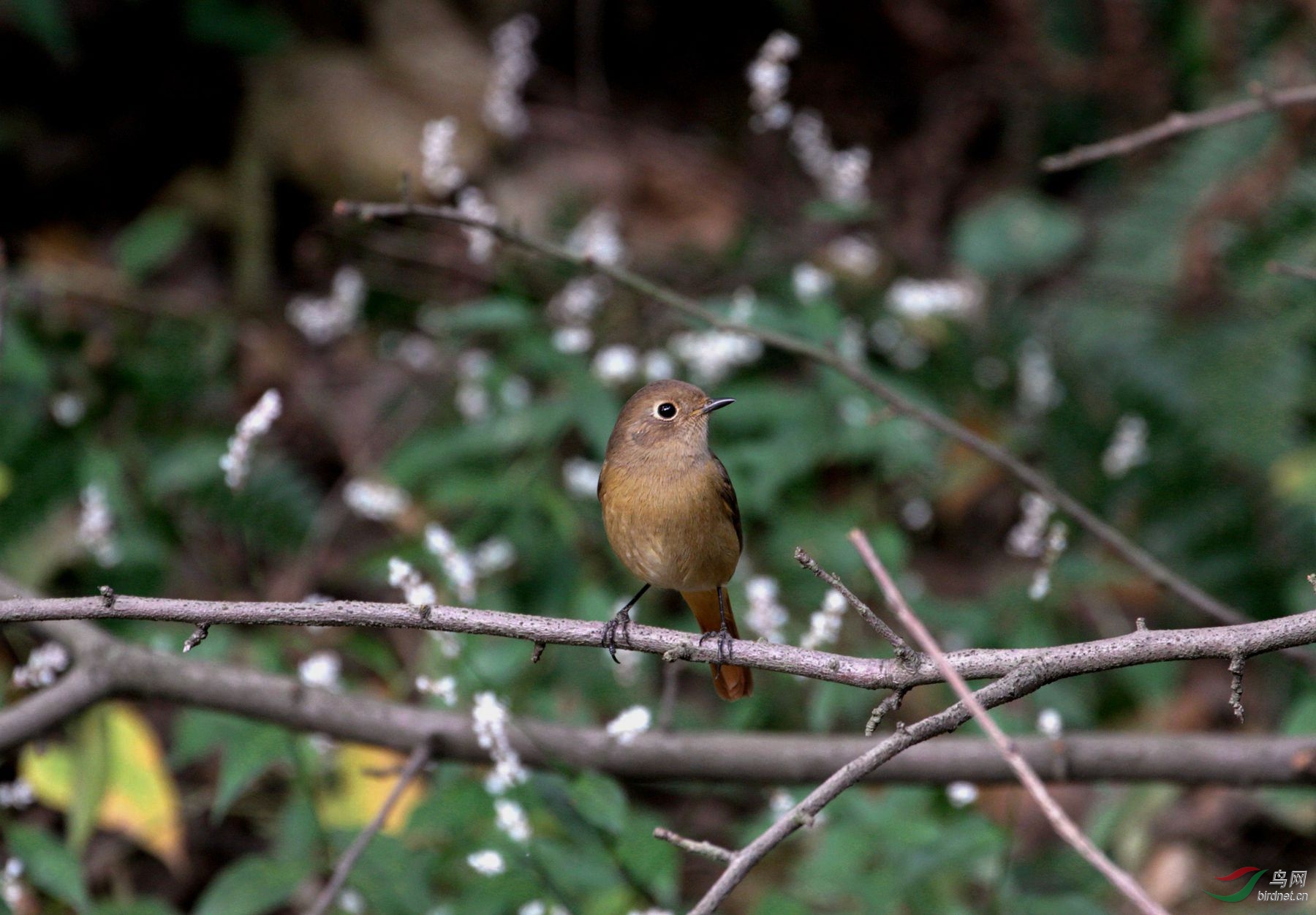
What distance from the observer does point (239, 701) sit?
3.40 meters

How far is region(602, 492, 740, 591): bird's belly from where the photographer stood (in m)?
3.09

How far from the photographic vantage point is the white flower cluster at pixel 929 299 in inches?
193

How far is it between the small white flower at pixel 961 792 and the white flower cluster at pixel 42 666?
2.34 meters

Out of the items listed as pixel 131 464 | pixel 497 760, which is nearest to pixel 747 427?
pixel 497 760

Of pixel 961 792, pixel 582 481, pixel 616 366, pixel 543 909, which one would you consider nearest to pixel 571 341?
pixel 616 366

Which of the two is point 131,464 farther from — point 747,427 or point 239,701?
point 747,427

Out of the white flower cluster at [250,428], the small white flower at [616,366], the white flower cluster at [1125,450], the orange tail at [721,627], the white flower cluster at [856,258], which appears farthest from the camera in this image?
the white flower cluster at [856,258]

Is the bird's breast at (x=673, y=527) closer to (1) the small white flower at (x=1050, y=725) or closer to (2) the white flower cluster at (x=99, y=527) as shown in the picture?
(1) the small white flower at (x=1050, y=725)

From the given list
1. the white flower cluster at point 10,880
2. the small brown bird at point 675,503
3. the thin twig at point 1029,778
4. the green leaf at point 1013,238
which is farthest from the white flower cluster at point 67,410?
the green leaf at point 1013,238

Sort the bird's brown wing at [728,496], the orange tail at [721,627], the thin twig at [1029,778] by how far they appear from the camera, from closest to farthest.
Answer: the thin twig at [1029,778] < the orange tail at [721,627] < the bird's brown wing at [728,496]

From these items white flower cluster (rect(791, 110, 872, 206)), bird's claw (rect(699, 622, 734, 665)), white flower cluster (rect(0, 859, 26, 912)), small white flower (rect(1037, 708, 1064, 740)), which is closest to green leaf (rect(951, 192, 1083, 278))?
white flower cluster (rect(791, 110, 872, 206))

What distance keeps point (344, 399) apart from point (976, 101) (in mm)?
4175

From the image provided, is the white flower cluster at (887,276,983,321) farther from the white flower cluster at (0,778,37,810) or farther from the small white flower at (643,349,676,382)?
the white flower cluster at (0,778,37,810)

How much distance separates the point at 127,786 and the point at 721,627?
224cm
